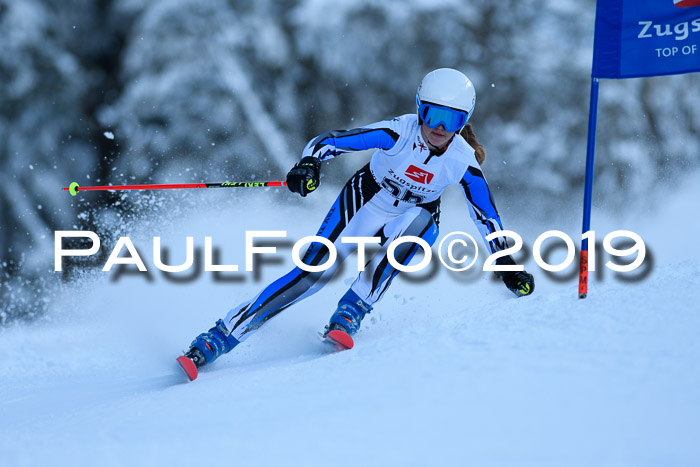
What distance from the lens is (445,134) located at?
305 centimetres

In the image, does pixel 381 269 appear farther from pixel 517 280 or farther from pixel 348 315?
pixel 517 280

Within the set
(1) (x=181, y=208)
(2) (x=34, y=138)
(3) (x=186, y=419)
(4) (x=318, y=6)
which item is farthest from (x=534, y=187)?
(3) (x=186, y=419)

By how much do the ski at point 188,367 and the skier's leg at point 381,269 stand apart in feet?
2.36

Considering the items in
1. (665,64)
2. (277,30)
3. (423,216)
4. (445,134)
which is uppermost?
(277,30)

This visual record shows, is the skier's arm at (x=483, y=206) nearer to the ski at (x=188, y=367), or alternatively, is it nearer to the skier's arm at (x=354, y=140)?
the skier's arm at (x=354, y=140)

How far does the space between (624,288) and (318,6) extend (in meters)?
6.06

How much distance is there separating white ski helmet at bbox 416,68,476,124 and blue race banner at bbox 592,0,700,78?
647mm

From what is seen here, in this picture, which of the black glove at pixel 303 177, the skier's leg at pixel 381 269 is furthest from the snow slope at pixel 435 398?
the black glove at pixel 303 177

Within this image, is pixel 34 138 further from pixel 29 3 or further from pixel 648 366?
pixel 648 366

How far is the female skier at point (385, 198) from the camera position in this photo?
2994 mm

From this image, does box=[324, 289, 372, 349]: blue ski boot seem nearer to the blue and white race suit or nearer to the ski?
the blue and white race suit

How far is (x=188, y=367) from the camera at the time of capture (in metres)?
2.98

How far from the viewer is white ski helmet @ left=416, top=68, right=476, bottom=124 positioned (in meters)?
2.95

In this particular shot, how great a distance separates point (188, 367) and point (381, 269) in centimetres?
108
